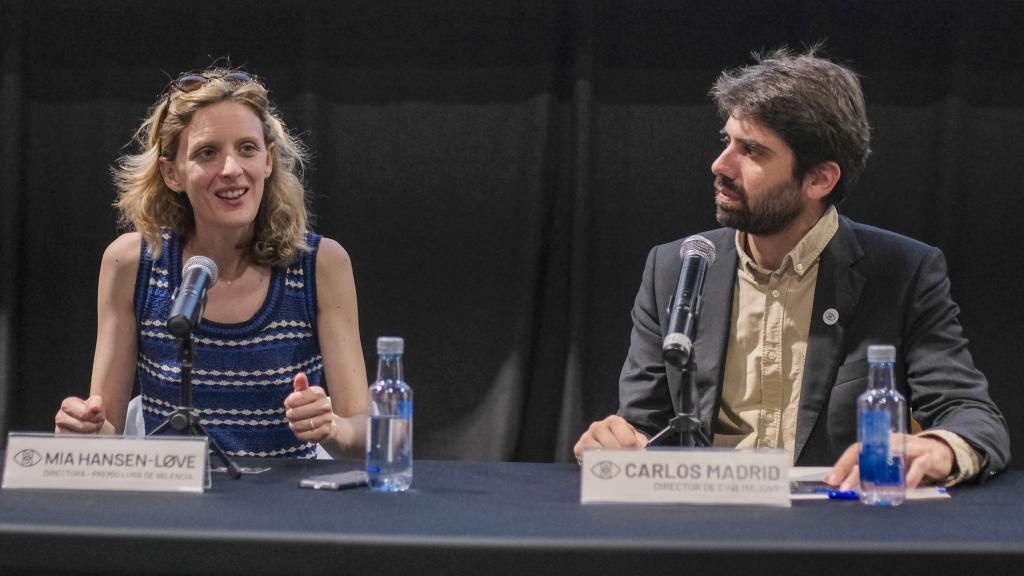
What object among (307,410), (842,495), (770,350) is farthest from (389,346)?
(770,350)

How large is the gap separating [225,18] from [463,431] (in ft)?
5.62

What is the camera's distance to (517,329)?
12.7ft

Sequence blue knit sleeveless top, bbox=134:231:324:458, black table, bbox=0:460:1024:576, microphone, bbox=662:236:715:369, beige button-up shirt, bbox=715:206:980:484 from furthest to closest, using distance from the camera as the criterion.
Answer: blue knit sleeveless top, bbox=134:231:324:458 < beige button-up shirt, bbox=715:206:980:484 < microphone, bbox=662:236:715:369 < black table, bbox=0:460:1024:576

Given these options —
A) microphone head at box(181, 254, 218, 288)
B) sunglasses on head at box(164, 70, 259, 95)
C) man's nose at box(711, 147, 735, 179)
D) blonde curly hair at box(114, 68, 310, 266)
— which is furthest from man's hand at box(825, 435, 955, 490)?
sunglasses on head at box(164, 70, 259, 95)

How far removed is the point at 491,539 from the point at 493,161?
2752 mm

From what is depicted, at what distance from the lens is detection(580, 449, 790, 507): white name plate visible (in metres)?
1.52

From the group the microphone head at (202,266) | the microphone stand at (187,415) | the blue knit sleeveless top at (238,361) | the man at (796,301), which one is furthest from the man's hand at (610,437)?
the blue knit sleeveless top at (238,361)

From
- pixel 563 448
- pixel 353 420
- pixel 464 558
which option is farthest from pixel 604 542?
pixel 563 448

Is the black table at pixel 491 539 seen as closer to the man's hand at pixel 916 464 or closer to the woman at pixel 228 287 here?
the man's hand at pixel 916 464

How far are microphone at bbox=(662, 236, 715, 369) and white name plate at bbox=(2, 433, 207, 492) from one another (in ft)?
2.31

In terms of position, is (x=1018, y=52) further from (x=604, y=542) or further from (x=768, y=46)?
(x=604, y=542)

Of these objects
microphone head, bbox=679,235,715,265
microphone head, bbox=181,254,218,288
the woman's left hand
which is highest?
microphone head, bbox=679,235,715,265

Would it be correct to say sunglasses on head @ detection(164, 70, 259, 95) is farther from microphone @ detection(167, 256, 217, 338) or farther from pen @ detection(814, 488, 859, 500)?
pen @ detection(814, 488, 859, 500)

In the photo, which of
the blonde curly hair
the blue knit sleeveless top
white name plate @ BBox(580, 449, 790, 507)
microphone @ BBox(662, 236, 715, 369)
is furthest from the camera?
the blonde curly hair
